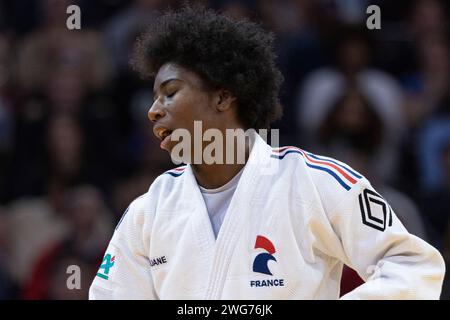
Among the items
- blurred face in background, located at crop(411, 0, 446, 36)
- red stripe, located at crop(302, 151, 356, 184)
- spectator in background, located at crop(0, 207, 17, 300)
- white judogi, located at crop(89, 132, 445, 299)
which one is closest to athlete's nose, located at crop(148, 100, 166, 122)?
white judogi, located at crop(89, 132, 445, 299)

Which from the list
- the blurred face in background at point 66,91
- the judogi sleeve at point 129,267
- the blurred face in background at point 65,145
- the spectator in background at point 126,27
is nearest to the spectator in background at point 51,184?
the blurred face in background at point 65,145

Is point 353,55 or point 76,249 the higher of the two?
point 353,55

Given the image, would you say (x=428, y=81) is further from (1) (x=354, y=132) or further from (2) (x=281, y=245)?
(2) (x=281, y=245)

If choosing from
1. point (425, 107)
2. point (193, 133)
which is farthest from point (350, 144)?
point (193, 133)

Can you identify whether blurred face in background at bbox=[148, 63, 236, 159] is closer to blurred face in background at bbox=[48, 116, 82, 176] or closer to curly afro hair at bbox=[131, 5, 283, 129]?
curly afro hair at bbox=[131, 5, 283, 129]

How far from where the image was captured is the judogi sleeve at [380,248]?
412 centimetres

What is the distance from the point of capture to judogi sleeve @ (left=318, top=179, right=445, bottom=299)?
4.12m

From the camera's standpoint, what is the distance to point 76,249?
7793mm

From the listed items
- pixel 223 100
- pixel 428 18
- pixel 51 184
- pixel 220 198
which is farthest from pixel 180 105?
pixel 428 18

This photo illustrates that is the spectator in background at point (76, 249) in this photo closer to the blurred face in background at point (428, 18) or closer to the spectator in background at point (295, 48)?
the spectator in background at point (295, 48)

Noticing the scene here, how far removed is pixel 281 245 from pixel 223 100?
84cm

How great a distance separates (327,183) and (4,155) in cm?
464

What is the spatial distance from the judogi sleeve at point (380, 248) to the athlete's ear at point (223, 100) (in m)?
0.80

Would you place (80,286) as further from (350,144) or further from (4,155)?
(350,144)
